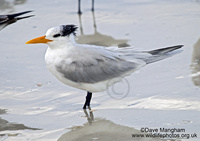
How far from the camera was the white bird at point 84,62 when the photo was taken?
14.5 feet

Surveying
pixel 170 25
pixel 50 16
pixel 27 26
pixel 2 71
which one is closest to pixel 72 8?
pixel 50 16

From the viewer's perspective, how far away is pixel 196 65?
18.1ft

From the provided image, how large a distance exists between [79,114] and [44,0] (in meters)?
4.95

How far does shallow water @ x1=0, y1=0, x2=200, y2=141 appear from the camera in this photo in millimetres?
4102

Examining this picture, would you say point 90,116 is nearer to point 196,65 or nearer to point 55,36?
point 55,36

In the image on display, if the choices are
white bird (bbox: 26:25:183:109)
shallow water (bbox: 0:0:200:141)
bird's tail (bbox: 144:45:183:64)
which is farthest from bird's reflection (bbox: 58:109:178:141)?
bird's tail (bbox: 144:45:183:64)

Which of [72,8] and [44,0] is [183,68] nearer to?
[72,8]

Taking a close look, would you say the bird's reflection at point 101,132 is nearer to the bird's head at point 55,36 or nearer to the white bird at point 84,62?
the white bird at point 84,62

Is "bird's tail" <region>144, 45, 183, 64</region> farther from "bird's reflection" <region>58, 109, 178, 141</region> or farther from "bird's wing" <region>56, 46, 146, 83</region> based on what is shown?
"bird's reflection" <region>58, 109, 178, 141</region>

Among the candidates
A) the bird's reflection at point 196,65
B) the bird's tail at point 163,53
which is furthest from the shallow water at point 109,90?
the bird's tail at point 163,53

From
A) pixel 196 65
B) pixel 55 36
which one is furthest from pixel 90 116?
pixel 196 65

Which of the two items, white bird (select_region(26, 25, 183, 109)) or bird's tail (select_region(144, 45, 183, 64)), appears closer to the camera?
white bird (select_region(26, 25, 183, 109))

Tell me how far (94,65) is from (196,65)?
1.57 m

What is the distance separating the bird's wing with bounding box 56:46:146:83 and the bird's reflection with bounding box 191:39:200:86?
811 millimetres
